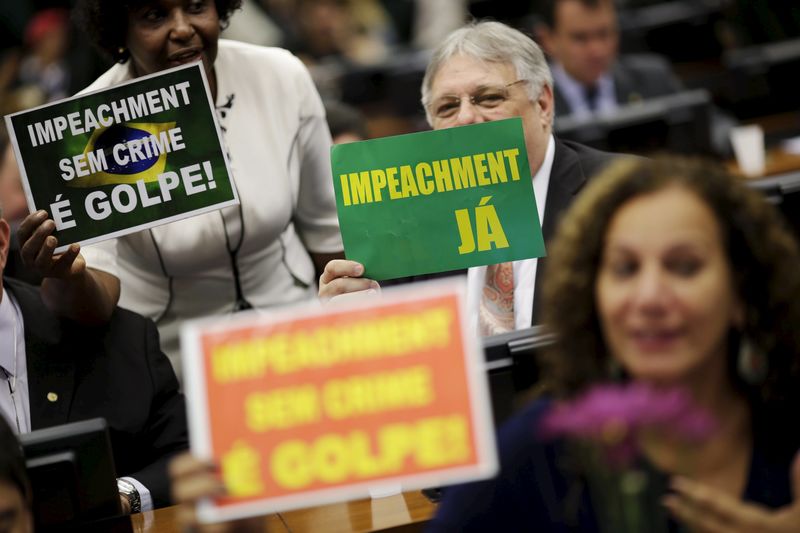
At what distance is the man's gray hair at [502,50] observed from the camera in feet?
9.25

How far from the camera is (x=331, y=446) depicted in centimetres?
138

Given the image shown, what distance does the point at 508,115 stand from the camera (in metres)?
2.78

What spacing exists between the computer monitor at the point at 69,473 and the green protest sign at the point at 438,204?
2.16ft

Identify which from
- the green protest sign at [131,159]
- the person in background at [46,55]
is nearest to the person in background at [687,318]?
the green protest sign at [131,159]

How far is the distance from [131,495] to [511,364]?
929 mm

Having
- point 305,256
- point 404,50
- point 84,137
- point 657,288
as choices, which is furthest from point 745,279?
point 404,50

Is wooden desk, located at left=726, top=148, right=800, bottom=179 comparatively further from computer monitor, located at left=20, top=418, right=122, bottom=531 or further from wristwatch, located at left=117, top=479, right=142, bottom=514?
computer monitor, located at left=20, top=418, right=122, bottom=531

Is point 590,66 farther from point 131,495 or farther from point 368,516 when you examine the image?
point 368,516

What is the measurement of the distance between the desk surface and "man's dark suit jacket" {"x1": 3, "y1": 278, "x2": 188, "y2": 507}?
409 millimetres

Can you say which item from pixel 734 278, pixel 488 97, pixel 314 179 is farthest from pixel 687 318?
pixel 314 179

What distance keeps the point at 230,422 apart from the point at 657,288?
1.69 feet

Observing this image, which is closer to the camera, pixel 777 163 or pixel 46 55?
pixel 777 163

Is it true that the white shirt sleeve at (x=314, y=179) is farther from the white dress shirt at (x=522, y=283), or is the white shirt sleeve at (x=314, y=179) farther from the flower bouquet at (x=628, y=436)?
the flower bouquet at (x=628, y=436)

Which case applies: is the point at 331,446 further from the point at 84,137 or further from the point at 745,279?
the point at 84,137
